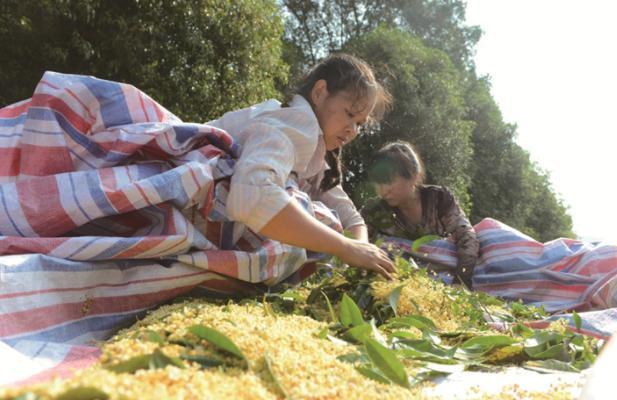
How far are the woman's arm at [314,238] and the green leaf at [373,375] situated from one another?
0.74 meters

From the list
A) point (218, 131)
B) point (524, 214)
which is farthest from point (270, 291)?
point (524, 214)

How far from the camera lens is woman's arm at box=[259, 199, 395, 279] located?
59.1 inches

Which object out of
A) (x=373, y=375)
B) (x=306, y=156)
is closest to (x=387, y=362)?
(x=373, y=375)

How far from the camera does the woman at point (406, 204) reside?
10.8 feet

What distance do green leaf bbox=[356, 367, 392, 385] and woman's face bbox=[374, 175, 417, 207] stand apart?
8.51ft

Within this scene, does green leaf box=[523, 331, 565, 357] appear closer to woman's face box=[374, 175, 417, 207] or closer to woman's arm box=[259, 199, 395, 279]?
woman's arm box=[259, 199, 395, 279]

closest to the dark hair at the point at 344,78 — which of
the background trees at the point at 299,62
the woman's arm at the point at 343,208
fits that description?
the woman's arm at the point at 343,208

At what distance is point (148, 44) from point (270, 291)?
4159 mm

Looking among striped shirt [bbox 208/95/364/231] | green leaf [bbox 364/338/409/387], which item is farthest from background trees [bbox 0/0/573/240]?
green leaf [bbox 364/338/409/387]

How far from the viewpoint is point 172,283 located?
1399 millimetres

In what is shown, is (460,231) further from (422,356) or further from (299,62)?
(299,62)

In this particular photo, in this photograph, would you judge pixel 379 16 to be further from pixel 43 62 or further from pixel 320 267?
pixel 320 267

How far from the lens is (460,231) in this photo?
3.07 meters

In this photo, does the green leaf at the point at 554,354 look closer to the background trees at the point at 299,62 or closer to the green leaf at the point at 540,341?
the green leaf at the point at 540,341
